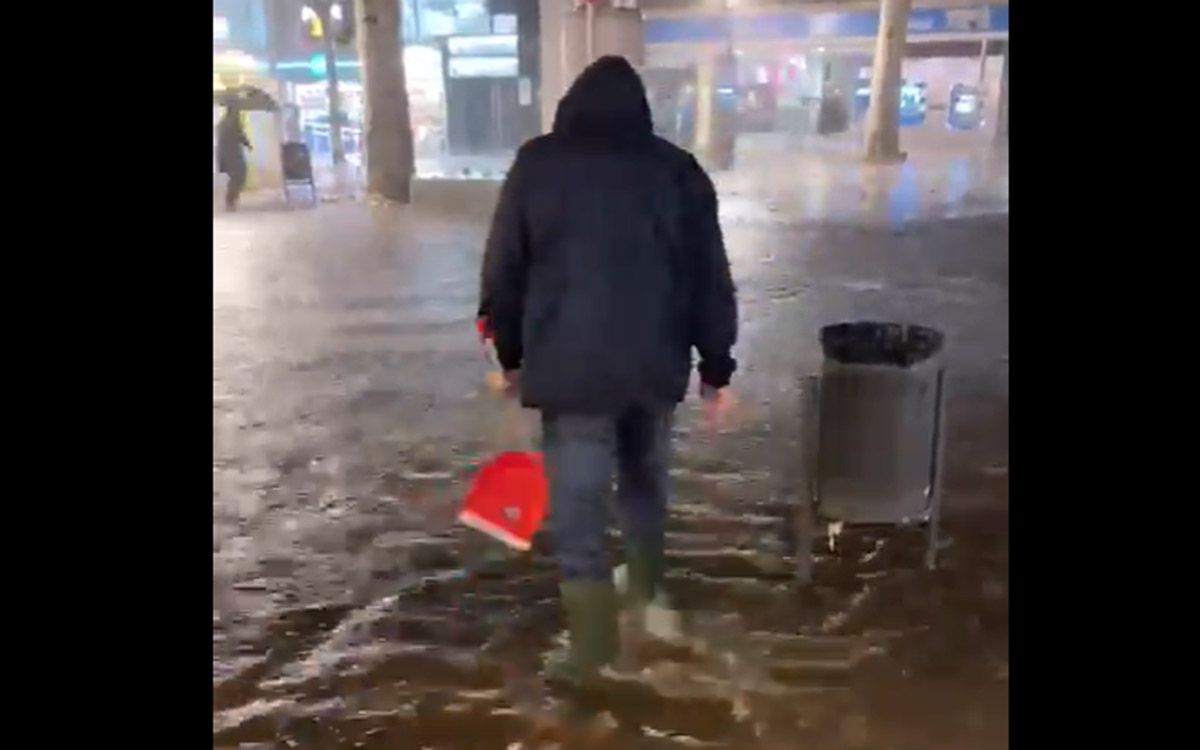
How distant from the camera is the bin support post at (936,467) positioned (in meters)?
3.09

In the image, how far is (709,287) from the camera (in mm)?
2533

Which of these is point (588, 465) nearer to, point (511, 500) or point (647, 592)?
point (647, 592)

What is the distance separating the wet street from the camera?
2.60 m

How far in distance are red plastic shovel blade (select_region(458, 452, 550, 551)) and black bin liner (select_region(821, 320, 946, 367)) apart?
849mm

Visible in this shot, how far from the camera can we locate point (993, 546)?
3.38 metres

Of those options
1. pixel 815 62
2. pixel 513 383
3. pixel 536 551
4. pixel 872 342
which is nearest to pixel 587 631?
pixel 513 383

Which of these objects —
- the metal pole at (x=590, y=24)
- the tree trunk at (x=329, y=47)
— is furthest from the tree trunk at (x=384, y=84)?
the metal pole at (x=590, y=24)

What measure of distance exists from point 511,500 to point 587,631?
0.76 meters

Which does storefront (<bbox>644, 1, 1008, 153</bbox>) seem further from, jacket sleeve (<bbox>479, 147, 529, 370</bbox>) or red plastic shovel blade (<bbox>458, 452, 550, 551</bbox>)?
red plastic shovel blade (<bbox>458, 452, 550, 551</bbox>)

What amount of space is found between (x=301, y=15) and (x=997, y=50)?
189 centimetres

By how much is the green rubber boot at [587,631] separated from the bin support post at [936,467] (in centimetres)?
96

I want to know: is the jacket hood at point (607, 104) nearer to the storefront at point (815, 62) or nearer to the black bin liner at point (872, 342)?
the storefront at point (815, 62)
